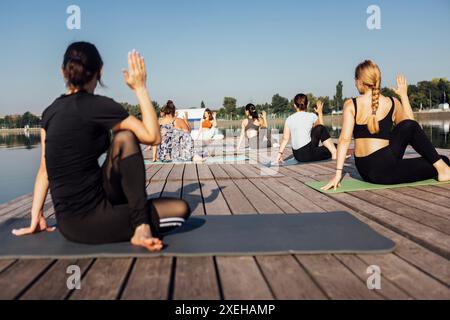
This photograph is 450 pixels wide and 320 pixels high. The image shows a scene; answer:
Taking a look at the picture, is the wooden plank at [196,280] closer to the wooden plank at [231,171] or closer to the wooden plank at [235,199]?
the wooden plank at [235,199]

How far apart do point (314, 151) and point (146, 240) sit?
222 inches

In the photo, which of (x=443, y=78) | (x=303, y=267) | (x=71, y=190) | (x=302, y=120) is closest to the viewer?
(x=303, y=267)

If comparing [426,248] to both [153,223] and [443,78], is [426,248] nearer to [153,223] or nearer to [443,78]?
[153,223]

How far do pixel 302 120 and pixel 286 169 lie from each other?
3.79 ft

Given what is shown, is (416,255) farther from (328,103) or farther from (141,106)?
(328,103)

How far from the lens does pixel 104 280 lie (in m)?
2.01

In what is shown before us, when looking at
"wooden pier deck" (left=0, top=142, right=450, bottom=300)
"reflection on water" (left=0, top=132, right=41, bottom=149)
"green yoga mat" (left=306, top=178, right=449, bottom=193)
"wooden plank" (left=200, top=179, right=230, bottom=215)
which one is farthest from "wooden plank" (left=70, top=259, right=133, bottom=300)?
"reflection on water" (left=0, top=132, right=41, bottom=149)

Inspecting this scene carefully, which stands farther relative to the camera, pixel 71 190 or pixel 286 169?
pixel 286 169

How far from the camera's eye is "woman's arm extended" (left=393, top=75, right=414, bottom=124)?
443cm

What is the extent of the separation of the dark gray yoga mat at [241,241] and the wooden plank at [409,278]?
11cm

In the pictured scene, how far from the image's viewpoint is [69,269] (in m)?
2.17

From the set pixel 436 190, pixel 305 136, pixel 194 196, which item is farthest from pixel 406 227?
pixel 305 136

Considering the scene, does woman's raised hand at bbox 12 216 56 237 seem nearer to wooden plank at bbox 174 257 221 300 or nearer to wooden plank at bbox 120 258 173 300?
wooden plank at bbox 120 258 173 300
